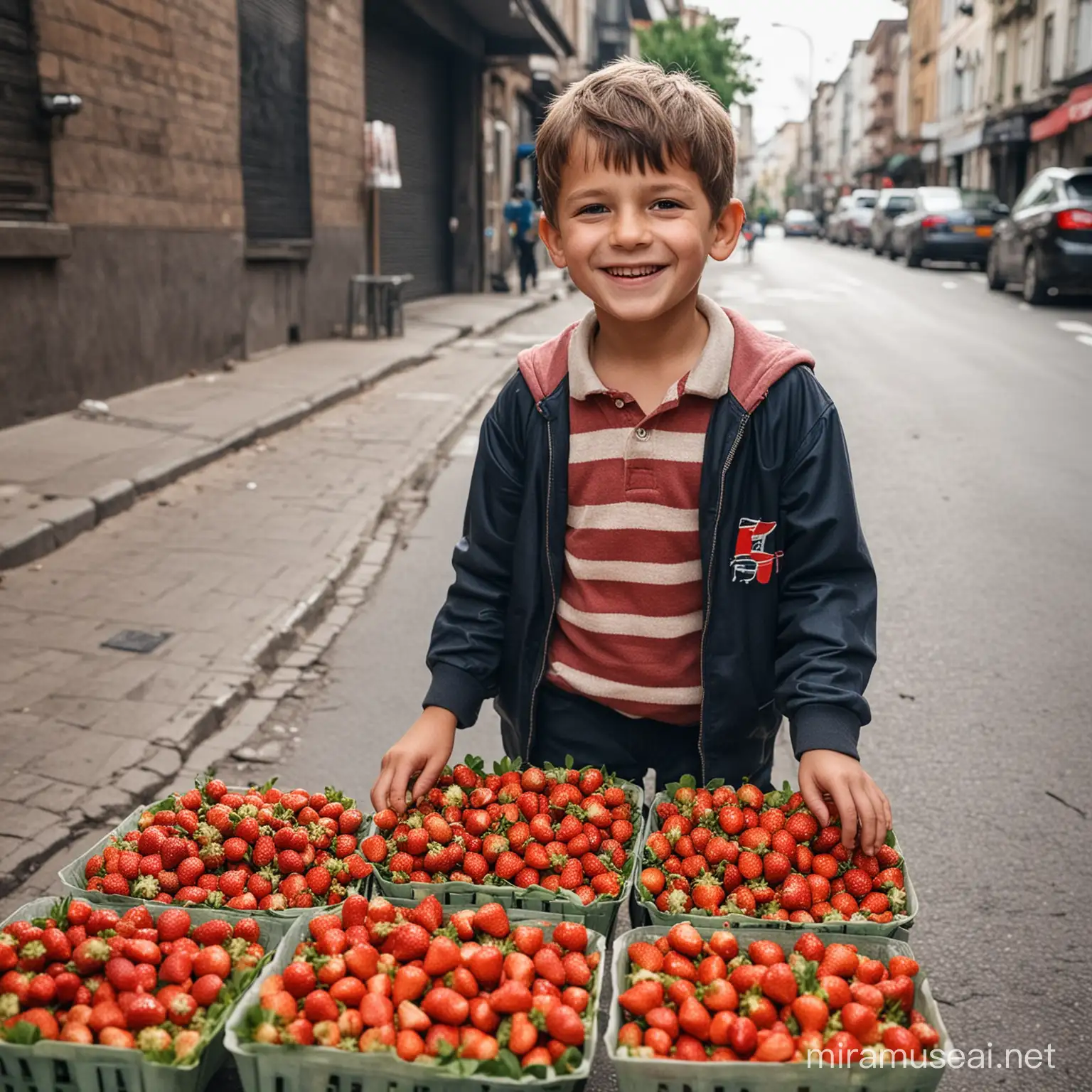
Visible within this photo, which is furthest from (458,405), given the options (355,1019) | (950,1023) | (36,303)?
(355,1019)

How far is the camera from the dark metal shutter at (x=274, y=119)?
42.2 ft

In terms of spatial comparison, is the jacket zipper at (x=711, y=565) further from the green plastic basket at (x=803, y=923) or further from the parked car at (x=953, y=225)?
the parked car at (x=953, y=225)

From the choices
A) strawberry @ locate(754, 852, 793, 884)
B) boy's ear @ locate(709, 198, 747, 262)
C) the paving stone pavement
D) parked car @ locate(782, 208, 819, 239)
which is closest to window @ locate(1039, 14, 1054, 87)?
parked car @ locate(782, 208, 819, 239)

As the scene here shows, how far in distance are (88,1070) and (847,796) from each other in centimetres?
123

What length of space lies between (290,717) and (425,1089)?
318 centimetres

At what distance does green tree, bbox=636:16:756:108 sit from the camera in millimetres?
55969

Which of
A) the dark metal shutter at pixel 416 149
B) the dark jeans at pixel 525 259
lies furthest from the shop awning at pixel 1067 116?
the dark metal shutter at pixel 416 149

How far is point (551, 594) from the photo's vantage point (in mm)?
2545

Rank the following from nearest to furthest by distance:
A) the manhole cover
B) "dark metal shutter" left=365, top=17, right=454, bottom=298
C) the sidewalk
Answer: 1. the manhole cover
2. the sidewalk
3. "dark metal shutter" left=365, top=17, right=454, bottom=298

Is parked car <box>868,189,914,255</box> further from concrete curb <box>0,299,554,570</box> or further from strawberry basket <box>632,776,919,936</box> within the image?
strawberry basket <box>632,776,919,936</box>

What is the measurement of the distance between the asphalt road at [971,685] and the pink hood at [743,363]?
1.40 m

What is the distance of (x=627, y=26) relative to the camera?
166 ft

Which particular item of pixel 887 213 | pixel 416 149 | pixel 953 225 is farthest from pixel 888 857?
pixel 887 213

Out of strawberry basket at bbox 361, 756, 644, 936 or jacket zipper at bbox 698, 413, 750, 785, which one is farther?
jacket zipper at bbox 698, 413, 750, 785
